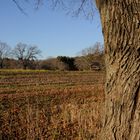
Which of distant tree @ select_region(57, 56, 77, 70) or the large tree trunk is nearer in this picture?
the large tree trunk

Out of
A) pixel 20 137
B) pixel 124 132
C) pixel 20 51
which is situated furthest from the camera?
pixel 20 51

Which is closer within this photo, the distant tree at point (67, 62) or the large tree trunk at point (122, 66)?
the large tree trunk at point (122, 66)

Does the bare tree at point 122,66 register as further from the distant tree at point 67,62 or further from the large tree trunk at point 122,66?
the distant tree at point 67,62

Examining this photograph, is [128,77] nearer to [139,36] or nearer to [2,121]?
[139,36]

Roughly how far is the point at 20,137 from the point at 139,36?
468 cm

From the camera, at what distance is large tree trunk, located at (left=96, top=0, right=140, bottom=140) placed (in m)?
3.57

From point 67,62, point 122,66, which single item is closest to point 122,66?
point 122,66

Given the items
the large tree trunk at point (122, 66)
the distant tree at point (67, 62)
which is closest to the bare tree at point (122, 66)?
the large tree trunk at point (122, 66)

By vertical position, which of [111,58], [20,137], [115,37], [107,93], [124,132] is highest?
[115,37]

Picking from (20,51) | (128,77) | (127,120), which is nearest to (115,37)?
(128,77)

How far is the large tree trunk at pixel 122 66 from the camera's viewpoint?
3.57 metres

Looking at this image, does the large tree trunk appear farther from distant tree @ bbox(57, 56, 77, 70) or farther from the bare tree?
distant tree @ bbox(57, 56, 77, 70)

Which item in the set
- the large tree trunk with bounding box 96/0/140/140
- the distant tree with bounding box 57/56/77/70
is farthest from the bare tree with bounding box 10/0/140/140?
the distant tree with bounding box 57/56/77/70

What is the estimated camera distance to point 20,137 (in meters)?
7.39
